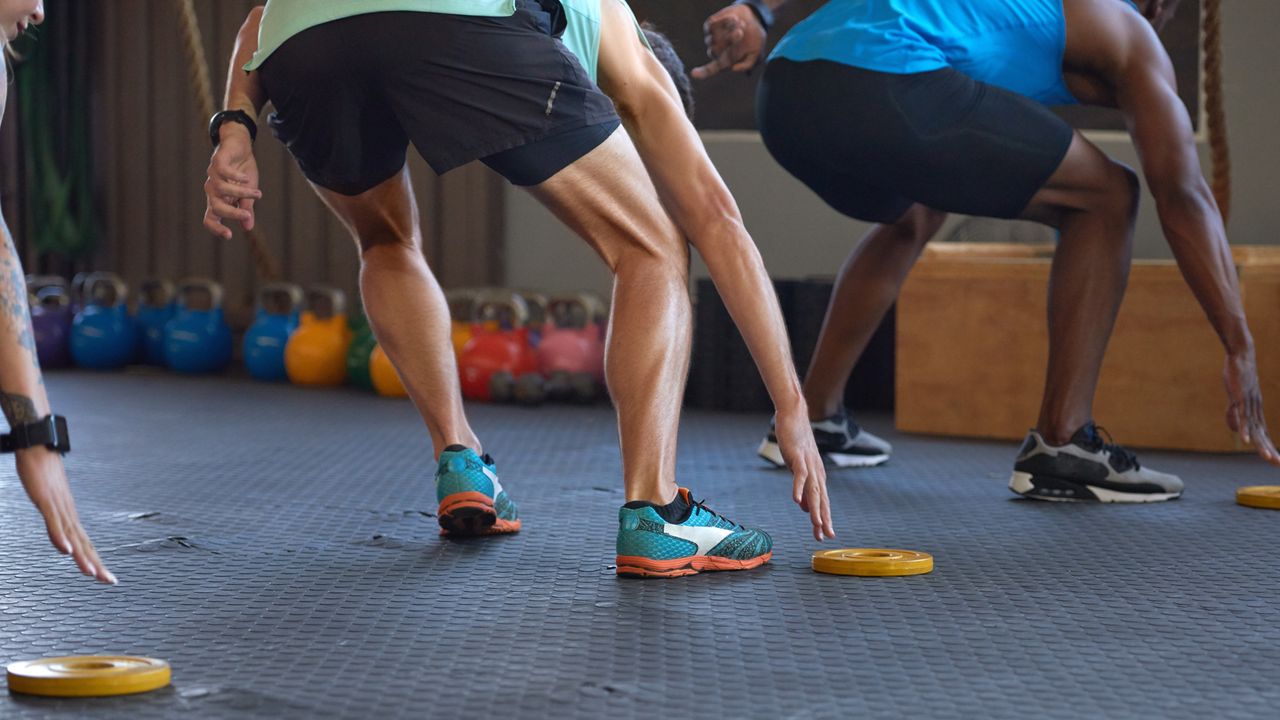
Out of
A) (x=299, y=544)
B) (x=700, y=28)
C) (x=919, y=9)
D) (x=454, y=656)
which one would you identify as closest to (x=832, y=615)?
(x=454, y=656)

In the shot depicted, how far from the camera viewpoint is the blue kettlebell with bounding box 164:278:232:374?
535cm

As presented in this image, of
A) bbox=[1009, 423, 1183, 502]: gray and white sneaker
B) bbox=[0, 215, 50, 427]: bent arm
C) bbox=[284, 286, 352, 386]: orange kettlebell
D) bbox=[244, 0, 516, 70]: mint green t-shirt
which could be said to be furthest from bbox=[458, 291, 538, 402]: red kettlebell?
bbox=[0, 215, 50, 427]: bent arm

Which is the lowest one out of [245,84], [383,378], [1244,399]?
[383,378]

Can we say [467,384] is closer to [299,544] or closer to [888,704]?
[299,544]

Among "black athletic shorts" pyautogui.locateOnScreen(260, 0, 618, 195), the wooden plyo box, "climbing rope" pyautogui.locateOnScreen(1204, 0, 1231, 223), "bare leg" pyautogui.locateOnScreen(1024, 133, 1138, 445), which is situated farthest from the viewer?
"climbing rope" pyautogui.locateOnScreen(1204, 0, 1231, 223)

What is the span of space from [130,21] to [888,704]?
18.0ft

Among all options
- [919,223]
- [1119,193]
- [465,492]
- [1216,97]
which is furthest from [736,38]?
[1216,97]

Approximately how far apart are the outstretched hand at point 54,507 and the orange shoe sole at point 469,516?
798 millimetres

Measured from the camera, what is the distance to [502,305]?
4637 mm

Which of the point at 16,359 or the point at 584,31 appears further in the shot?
the point at 584,31

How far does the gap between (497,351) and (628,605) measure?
2840mm

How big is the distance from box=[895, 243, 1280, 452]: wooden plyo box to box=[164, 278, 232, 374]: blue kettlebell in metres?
2.89

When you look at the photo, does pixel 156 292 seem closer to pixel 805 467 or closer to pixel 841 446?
pixel 841 446

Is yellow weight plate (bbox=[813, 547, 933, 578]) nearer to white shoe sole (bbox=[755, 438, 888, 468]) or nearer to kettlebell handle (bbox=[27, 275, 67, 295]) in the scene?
white shoe sole (bbox=[755, 438, 888, 468])
